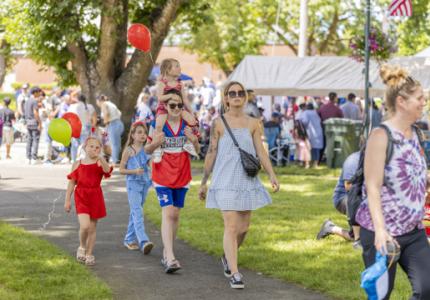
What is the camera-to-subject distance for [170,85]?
29.1 ft

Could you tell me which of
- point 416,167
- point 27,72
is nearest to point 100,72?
point 416,167

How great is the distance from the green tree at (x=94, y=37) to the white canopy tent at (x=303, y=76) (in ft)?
7.73

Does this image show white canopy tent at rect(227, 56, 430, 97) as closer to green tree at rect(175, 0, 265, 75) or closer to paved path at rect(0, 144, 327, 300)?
paved path at rect(0, 144, 327, 300)

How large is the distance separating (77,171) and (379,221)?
462 cm

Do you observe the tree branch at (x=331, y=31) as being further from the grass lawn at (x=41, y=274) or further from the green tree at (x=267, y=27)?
the grass lawn at (x=41, y=274)

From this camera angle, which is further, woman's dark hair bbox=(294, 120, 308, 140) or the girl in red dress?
woman's dark hair bbox=(294, 120, 308, 140)

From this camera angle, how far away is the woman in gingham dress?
810 cm

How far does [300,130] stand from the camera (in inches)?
904

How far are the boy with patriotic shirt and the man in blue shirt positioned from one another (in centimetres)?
174

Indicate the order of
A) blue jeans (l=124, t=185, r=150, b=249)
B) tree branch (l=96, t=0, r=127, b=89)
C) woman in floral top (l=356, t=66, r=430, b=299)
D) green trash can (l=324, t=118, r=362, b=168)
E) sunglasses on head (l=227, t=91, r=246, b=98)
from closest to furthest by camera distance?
woman in floral top (l=356, t=66, r=430, b=299)
sunglasses on head (l=227, t=91, r=246, b=98)
blue jeans (l=124, t=185, r=150, b=249)
tree branch (l=96, t=0, r=127, b=89)
green trash can (l=324, t=118, r=362, b=168)

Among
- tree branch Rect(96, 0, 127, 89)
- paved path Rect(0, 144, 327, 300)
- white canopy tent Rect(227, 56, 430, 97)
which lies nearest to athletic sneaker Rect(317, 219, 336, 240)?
paved path Rect(0, 144, 327, 300)

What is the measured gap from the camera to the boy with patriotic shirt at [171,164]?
29.0 feet

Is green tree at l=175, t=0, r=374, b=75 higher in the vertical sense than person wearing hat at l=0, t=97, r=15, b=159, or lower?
higher

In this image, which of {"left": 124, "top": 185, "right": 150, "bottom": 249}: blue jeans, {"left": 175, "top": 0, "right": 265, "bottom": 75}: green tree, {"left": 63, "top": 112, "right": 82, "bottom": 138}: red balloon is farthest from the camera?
{"left": 175, "top": 0, "right": 265, "bottom": 75}: green tree
